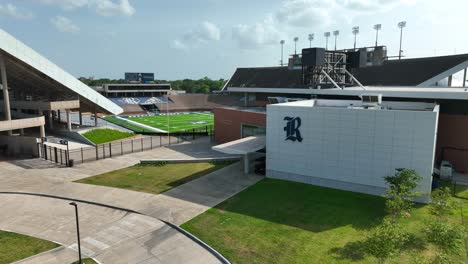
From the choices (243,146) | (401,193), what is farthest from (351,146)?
(243,146)

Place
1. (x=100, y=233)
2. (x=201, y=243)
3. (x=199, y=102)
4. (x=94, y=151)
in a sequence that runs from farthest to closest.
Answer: (x=199, y=102), (x=94, y=151), (x=100, y=233), (x=201, y=243)

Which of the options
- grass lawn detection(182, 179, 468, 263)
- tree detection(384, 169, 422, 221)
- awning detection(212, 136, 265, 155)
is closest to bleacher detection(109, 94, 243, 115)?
awning detection(212, 136, 265, 155)

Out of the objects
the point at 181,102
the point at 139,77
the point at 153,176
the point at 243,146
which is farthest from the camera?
the point at 139,77

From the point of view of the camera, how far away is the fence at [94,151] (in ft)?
110

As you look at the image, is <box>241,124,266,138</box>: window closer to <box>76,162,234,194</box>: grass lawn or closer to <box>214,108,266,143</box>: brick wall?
<box>214,108,266,143</box>: brick wall

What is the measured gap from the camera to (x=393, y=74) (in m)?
45.9

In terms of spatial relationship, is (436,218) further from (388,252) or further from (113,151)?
(113,151)

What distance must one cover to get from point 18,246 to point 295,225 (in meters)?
14.9

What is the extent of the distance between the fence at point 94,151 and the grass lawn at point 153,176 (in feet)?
19.4

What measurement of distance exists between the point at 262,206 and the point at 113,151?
2337 centimetres

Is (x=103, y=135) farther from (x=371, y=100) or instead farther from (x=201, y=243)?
(x=371, y=100)

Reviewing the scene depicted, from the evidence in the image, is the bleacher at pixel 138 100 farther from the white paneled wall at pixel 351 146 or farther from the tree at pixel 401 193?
the tree at pixel 401 193

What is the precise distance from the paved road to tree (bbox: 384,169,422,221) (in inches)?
381

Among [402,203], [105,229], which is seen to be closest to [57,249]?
[105,229]
